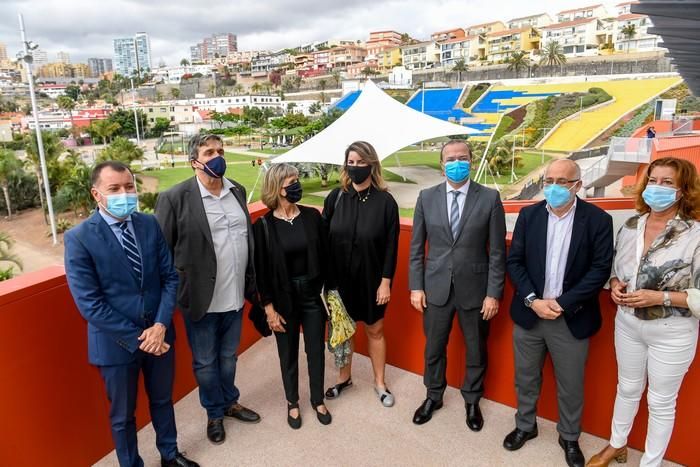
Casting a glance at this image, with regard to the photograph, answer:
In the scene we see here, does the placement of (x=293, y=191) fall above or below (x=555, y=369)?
above

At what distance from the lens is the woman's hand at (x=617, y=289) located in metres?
1.88

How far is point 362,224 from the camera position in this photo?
2465 millimetres

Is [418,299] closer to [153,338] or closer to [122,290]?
[153,338]

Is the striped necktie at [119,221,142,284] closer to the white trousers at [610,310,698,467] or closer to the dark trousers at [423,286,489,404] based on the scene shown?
the dark trousers at [423,286,489,404]

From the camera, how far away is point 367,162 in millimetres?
2434

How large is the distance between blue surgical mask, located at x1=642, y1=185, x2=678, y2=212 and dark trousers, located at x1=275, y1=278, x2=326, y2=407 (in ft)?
5.27

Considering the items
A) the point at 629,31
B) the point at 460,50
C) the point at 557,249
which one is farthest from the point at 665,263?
the point at 460,50

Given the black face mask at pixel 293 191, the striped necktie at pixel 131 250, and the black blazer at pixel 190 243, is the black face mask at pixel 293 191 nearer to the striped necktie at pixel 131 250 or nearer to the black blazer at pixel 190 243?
the black blazer at pixel 190 243

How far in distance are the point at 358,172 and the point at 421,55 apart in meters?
79.8

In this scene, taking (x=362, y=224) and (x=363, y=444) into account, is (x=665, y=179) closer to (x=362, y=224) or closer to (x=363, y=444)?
(x=362, y=224)

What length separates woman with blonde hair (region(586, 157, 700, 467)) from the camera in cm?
177

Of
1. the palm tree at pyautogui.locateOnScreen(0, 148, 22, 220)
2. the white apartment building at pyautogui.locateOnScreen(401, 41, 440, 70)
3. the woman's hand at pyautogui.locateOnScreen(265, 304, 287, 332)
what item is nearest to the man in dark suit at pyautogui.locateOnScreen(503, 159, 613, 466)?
the woman's hand at pyautogui.locateOnScreen(265, 304, 287, 332)

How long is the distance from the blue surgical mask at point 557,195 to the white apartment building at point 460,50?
67.7m

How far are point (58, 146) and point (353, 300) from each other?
24.6m
